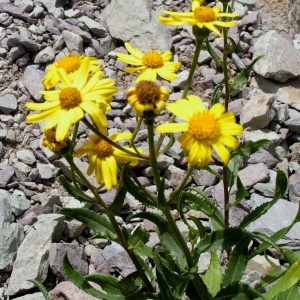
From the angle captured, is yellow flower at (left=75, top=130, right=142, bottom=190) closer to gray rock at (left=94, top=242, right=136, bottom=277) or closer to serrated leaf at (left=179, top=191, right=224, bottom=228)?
serrated leaf at (left=179, top=191, right=224, bottom=228)

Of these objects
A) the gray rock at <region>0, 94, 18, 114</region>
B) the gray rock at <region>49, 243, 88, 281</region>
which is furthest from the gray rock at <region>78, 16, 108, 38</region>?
the gray rock at <region>49, 243, 88, 281</region>

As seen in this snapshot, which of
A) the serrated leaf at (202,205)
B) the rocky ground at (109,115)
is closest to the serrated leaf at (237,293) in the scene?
the serrated leaf at (202,205)

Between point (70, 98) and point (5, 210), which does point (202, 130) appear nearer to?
point (70, 98)

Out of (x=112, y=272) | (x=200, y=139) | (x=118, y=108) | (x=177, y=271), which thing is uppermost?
(x=200, y=139)

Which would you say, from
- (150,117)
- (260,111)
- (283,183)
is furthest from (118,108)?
(150,117)

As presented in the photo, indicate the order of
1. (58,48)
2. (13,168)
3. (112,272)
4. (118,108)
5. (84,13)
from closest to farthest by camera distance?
(112,272), (13,168), (118,108), (58,48), (84,13)

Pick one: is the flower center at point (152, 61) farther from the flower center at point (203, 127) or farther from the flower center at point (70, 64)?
the flower center at point (203, 127)

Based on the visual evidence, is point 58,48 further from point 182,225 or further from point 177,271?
point 177,271
